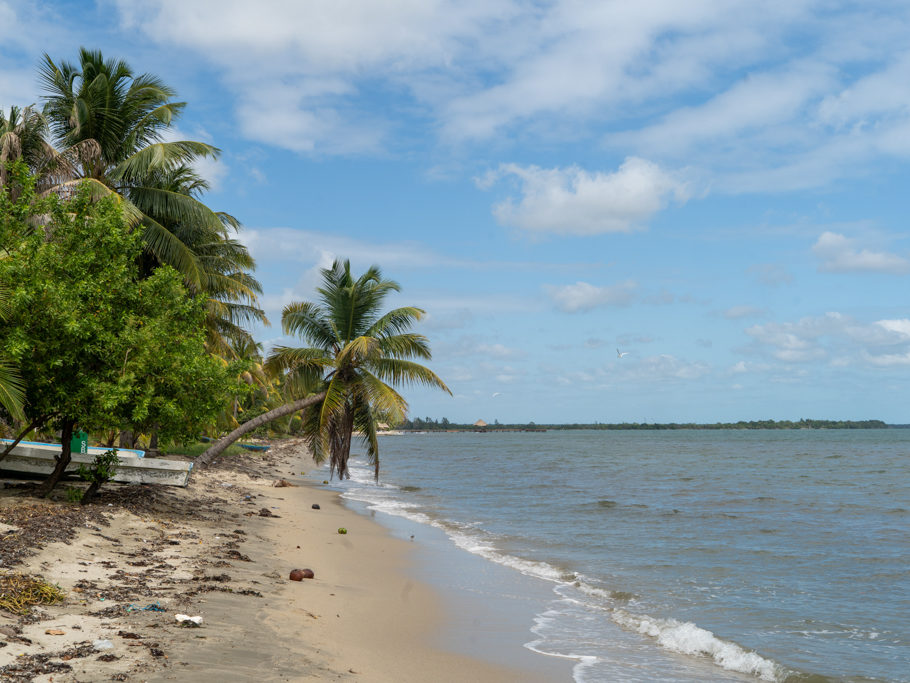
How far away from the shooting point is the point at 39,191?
17.4m

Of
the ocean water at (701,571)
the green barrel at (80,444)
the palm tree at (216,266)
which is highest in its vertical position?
the palm tree at (216,266)

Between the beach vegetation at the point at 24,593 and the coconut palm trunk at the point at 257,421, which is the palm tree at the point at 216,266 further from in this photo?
the beach vegetation at the point at 24,593

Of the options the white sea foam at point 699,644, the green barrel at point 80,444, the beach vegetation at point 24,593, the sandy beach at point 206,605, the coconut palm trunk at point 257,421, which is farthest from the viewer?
the coconut palm trunk at point 257,421

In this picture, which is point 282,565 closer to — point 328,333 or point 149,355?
point 149,355

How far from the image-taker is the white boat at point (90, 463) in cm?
1385

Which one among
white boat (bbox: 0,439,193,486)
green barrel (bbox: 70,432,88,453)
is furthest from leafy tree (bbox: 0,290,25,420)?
green barrel (bbox: 70,432,88,453)

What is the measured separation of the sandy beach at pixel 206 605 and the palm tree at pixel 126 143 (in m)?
6.86

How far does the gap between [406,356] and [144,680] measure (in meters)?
15.9

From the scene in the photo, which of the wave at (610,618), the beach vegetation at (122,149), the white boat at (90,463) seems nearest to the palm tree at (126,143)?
the beach vegetation at (122,149)

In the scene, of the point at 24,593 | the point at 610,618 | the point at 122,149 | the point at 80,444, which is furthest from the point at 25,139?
the point at 610,618

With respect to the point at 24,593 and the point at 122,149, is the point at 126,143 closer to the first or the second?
the point at 122,149

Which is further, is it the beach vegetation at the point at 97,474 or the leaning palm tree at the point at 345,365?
the leaning palm tree at the point at 345,365

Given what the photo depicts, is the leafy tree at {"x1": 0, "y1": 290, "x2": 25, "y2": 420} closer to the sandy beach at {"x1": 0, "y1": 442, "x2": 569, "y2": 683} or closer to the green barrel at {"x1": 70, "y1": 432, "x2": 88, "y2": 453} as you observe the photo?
the sandy beach at {"x1": 0, "y1": 442, "x2": 569, "y2": 683}

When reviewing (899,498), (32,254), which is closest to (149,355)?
(32,254)
